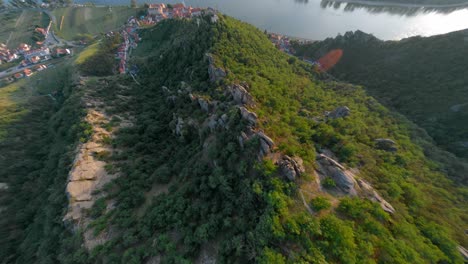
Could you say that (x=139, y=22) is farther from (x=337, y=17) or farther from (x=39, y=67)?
(x=337, y=17)

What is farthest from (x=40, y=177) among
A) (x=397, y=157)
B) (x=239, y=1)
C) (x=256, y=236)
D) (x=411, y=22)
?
(x=411, y=22)

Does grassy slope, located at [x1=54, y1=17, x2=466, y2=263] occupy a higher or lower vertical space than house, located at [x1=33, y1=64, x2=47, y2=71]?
higher

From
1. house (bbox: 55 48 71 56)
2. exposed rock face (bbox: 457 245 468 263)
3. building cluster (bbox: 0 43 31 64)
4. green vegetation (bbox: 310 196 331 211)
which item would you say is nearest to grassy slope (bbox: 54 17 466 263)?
green vegetation (bbox: 310 196 331 211)

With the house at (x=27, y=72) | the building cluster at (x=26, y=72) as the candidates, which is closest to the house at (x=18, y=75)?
the building cluster at (x=26, y=72)

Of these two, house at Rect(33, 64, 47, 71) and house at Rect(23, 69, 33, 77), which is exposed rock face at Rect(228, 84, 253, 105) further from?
house at Rect(33, 64, 47, 71)

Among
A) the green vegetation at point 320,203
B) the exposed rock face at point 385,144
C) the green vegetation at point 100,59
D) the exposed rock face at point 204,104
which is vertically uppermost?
the green vegetation at point 320,203

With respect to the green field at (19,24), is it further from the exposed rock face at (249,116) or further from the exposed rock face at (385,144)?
the exposed rock face at (385,144)

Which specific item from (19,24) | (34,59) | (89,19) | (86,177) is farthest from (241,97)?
(19,24)
